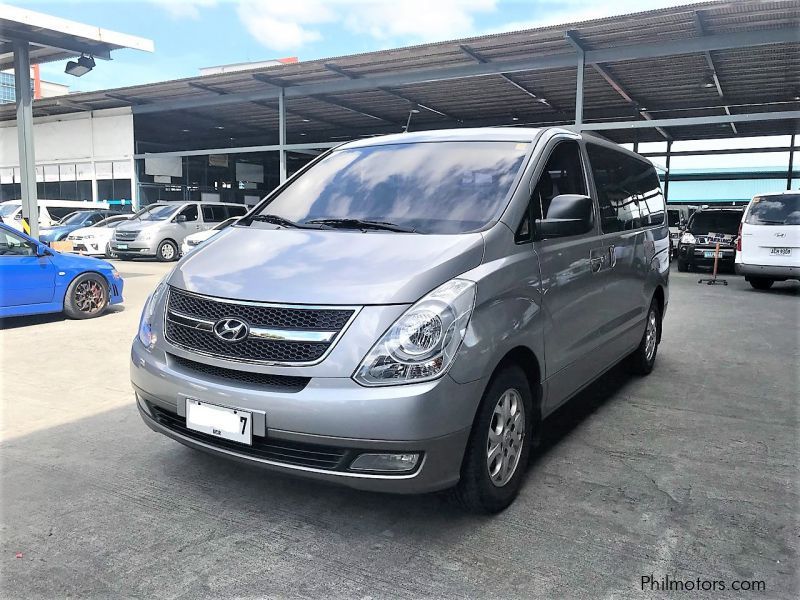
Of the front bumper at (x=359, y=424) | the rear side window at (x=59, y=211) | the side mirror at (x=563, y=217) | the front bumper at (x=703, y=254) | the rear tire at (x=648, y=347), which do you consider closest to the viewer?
the front bumper at (x=359, y=424)

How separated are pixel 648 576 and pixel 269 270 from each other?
1961mm

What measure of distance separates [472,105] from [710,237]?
944 centimetres

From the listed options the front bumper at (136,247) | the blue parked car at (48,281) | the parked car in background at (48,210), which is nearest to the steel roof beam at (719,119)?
the blue parked car at (48,281)

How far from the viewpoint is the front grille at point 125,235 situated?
644 inches

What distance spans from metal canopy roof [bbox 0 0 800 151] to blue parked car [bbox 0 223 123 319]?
963 cm

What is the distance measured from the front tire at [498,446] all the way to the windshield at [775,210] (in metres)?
10.1

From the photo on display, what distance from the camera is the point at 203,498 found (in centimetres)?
303

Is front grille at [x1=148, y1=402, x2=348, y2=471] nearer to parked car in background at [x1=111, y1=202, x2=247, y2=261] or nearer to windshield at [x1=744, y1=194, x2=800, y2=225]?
windshield at [x1=744, y1=194, x2=800, y2=225]

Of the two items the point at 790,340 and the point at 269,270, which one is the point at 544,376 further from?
the point at 790,340

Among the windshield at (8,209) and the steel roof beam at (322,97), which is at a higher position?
the steel roof beam at (322,97)

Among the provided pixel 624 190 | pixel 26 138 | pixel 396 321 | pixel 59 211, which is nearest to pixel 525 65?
pixel 26 138

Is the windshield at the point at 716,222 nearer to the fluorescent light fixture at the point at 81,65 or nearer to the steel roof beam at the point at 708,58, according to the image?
the steel roof beam at the point at 708,58

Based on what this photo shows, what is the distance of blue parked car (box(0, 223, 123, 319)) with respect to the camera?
278 inches

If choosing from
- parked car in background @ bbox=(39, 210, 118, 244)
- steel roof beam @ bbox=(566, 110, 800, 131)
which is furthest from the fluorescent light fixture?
steel roof beam @ bbox=(566, 110, 800, 131)
